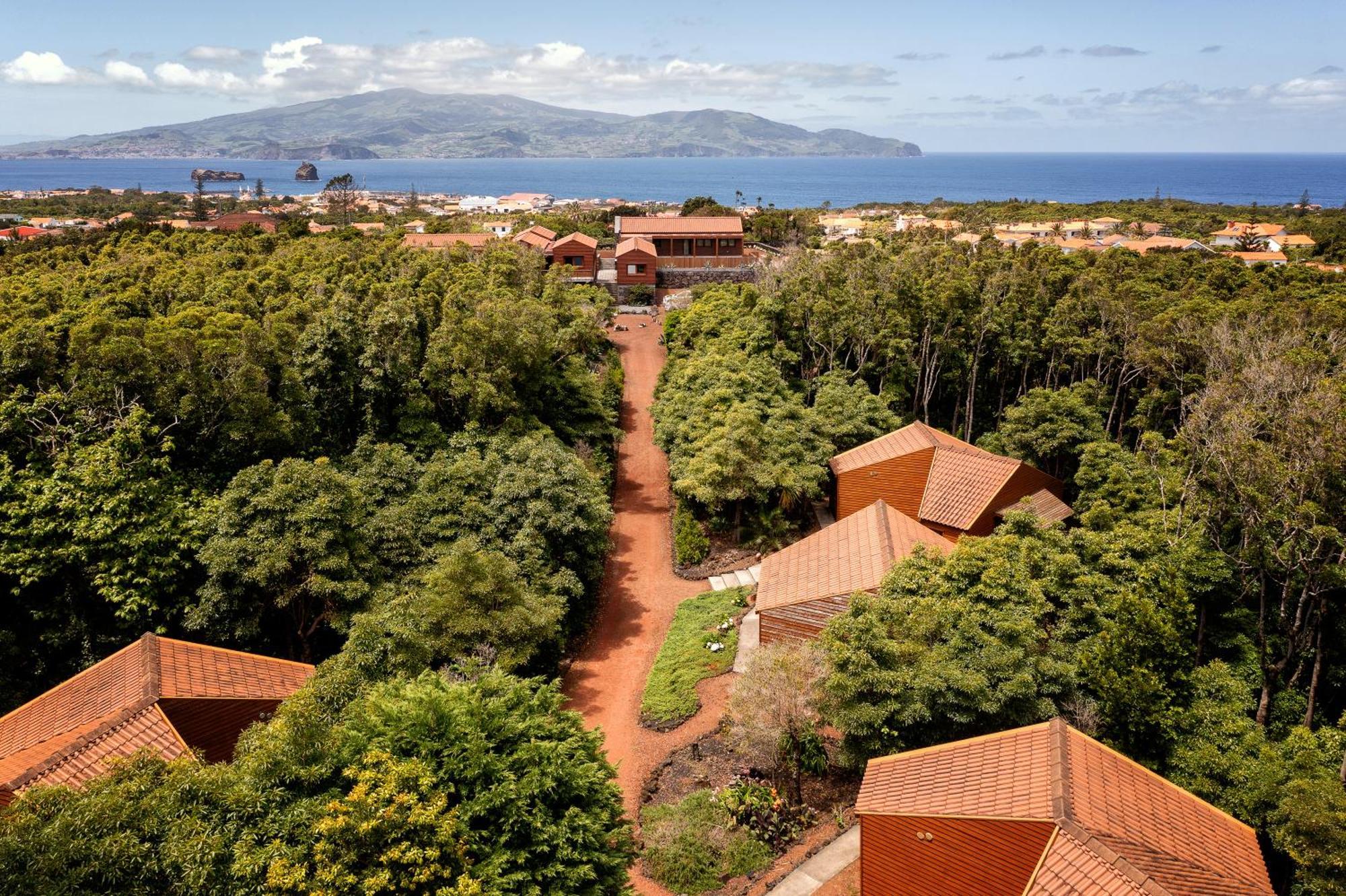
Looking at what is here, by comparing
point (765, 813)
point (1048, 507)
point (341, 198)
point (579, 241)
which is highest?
point (341, 198)

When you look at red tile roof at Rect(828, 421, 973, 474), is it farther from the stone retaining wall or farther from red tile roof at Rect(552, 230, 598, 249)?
red tile roof at Rect(552, 230, 598, 249)

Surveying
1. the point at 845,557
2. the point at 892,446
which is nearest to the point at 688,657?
the point at 845,557

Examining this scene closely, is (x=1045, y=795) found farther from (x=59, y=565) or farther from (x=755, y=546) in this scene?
(x=59, y=565)

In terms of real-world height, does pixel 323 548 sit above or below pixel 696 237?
below

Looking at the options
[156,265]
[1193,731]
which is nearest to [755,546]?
[1193,731]

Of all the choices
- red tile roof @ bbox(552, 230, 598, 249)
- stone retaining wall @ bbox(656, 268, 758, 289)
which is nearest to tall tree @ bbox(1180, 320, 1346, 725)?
stone retaining wall @ bbox(656, 268, 758, 289)

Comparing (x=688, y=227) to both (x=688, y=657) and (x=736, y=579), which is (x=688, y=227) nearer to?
(x=736, y=579)

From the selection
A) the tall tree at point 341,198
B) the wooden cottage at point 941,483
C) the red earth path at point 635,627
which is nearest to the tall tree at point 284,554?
the red earth path at point 635,627
